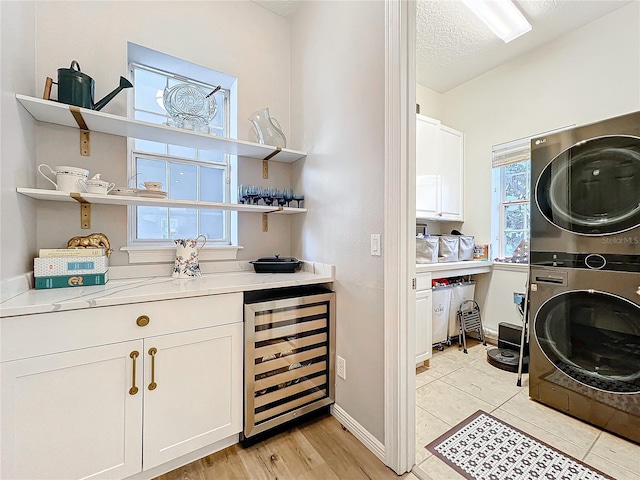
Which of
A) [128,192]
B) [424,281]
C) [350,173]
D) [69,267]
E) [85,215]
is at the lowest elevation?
[424,281]

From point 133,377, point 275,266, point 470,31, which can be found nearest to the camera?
point 133,377

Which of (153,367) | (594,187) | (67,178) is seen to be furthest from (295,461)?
(594,187)

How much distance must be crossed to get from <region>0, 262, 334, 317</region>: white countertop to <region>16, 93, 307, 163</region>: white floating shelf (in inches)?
34.8

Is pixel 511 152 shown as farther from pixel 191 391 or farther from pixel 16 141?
pixel 16 141

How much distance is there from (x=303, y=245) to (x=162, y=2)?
1888 millimetres

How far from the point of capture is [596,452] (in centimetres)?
150

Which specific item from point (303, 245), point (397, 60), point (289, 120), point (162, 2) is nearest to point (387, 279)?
point (303, 245)

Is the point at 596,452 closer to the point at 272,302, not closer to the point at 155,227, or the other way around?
the point at 272,302

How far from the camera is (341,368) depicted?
173 centimetres

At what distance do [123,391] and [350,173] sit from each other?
156 centimetres

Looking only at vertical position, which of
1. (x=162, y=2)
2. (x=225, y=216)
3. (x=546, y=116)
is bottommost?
(x=225, y=216)

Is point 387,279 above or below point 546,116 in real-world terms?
below

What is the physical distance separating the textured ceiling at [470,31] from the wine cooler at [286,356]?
2.29 meters

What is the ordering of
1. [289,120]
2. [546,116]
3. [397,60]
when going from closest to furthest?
[397,60], [289,120], [546,116]
